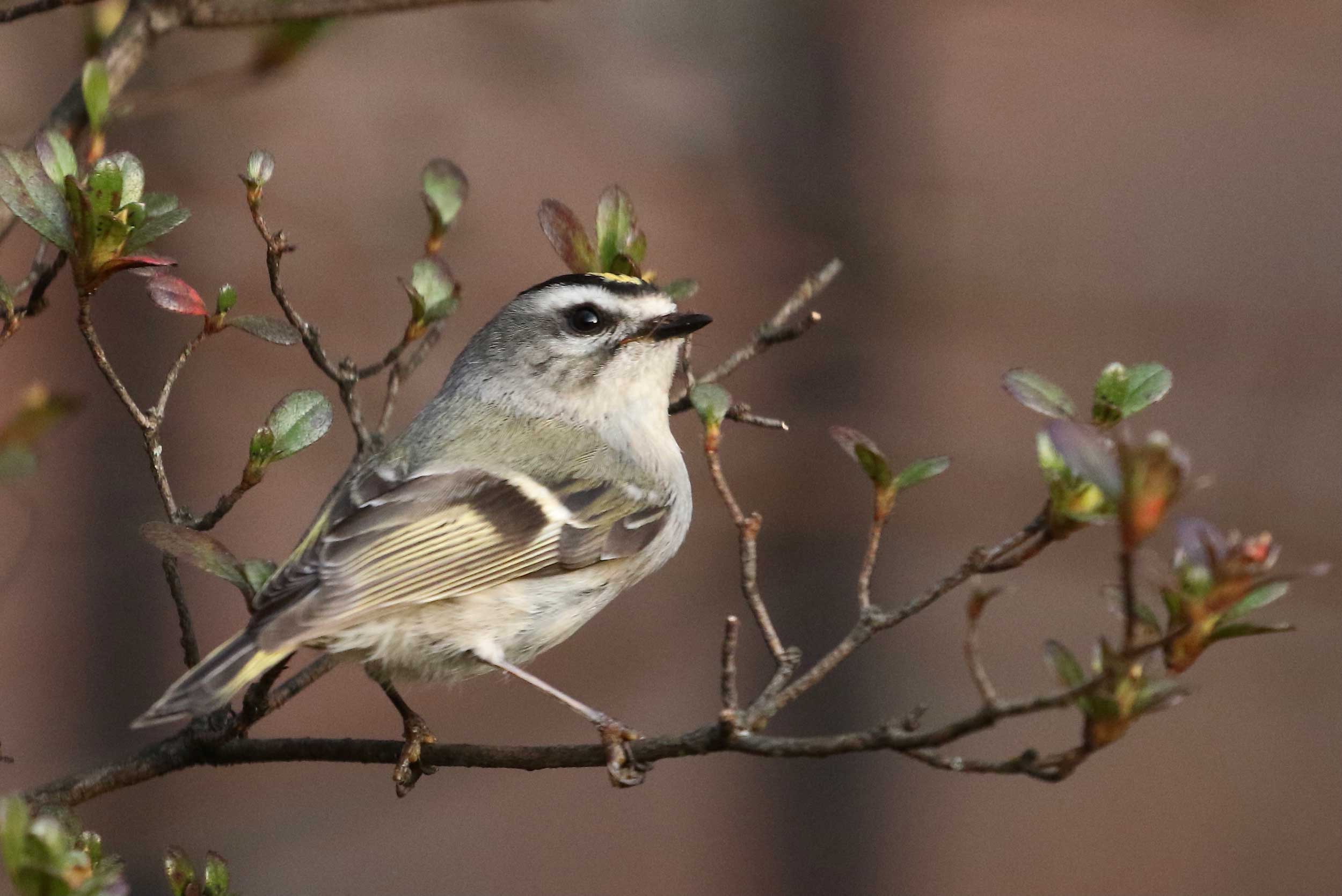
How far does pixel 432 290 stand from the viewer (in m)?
1.30

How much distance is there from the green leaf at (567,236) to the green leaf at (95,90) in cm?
38

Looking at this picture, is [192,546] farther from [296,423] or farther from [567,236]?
[567,236]

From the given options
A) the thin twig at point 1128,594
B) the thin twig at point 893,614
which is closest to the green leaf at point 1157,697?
the thin twig at point 1128,594

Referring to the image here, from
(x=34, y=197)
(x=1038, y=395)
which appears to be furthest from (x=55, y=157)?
(x=1038, y=395)

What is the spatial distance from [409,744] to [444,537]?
0.21 meters

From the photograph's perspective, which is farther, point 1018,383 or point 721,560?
point 721,560

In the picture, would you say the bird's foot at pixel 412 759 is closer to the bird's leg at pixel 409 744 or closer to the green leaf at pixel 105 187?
the bird's leg at pixel 409 744

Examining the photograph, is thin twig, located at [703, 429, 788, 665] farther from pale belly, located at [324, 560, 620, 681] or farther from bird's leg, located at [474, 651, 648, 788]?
pale belly, located at [324, 560, 620, 681]

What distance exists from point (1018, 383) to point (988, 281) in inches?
90.6

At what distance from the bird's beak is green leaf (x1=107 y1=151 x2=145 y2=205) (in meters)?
0.56

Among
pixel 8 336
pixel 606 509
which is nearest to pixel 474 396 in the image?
pixel 606 509

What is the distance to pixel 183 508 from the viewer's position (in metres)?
1.18

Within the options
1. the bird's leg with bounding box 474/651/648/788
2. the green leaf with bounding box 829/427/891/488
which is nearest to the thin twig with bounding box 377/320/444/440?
the bird's leg with bounding box 474/651/648/788

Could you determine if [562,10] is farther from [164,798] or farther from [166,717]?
[166,717]
